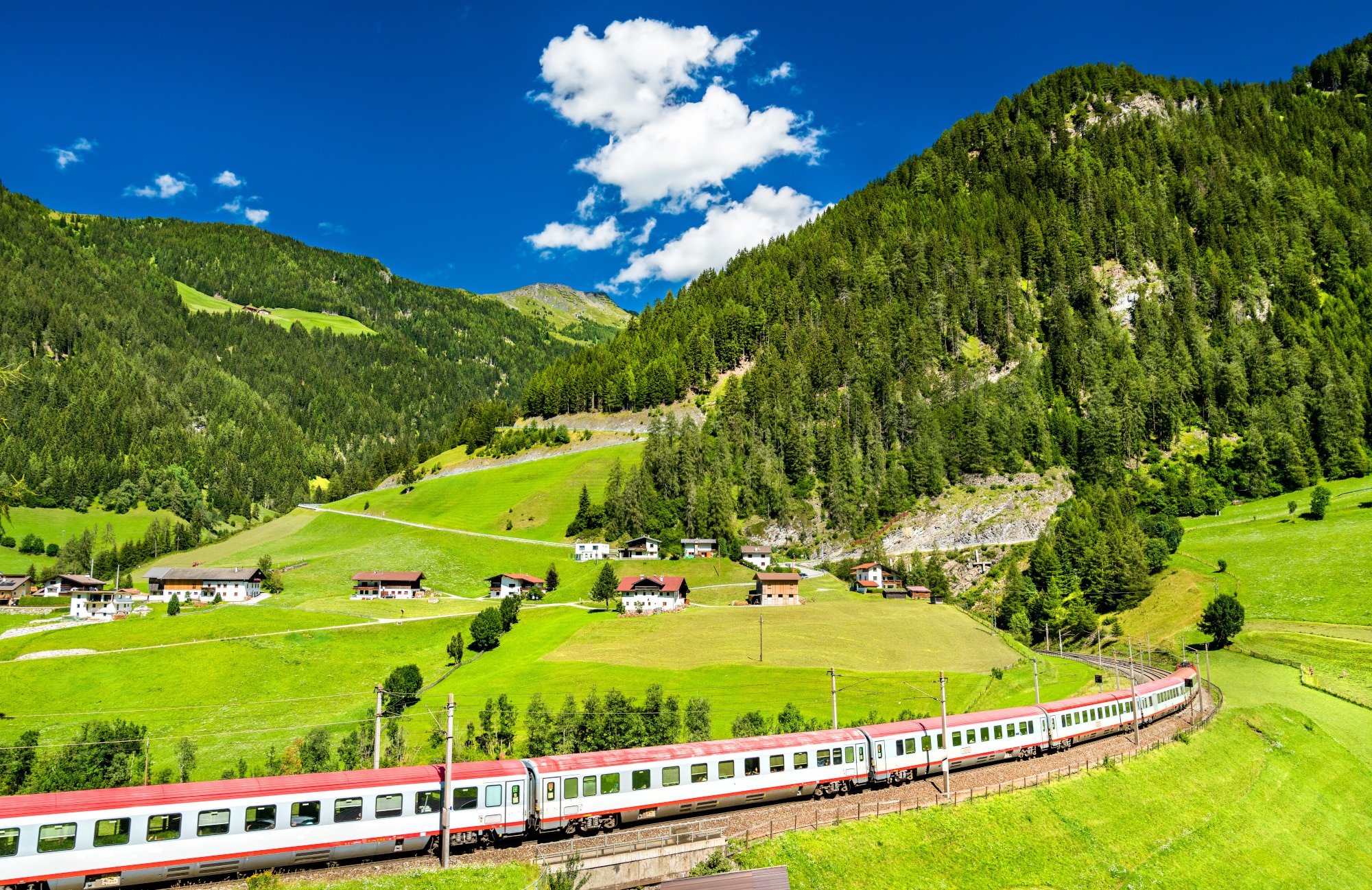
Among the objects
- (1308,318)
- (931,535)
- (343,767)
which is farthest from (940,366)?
(343,767)

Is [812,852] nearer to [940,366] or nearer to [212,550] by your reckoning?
[212,550]

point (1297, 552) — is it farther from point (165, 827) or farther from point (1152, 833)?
point (165, 827)

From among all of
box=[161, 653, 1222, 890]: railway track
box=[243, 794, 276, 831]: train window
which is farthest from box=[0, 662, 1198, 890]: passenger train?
box=[161, 653, 1222, 890]: railway track

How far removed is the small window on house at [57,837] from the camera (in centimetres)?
2475

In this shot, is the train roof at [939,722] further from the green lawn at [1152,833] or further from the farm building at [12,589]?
the farm building at [12,589]

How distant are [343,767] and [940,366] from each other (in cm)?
16960

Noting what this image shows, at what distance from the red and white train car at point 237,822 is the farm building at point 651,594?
7943cm

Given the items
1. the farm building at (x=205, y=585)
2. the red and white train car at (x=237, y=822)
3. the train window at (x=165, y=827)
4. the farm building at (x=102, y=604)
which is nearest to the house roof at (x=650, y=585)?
the farm building at (x=205, y=585)

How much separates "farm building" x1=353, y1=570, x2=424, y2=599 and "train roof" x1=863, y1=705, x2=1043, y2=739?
98870 millimetres

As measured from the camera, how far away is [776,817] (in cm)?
3606

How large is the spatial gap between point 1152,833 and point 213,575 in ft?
449

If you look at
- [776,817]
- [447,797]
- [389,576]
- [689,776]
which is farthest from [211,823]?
[389,576]

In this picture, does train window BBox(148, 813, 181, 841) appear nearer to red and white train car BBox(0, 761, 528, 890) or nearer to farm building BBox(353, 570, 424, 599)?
red and white train car BBox(0, 761, 528, 890)

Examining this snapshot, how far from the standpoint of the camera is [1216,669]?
259 feet
